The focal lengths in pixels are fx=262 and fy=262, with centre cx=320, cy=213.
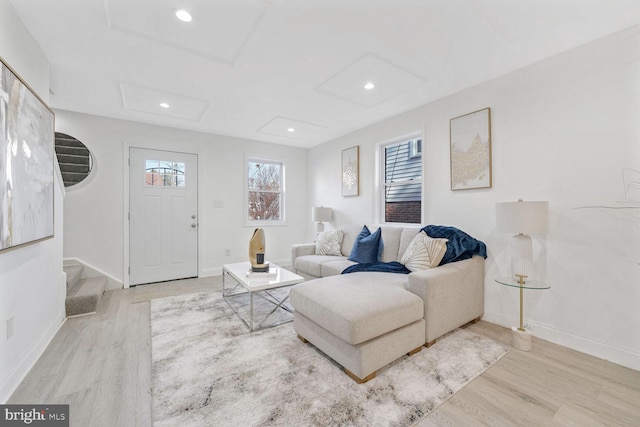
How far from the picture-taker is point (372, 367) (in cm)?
169

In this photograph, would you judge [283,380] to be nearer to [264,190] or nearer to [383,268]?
[383,268]

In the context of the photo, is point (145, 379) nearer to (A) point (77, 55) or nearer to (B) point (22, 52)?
(B) point (22, 52)

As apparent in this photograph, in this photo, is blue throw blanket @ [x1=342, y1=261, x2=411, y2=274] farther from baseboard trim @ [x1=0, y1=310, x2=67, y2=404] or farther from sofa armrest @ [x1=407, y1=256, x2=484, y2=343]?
baseboard trim @ [x1=0, y1=310, x2=67, y2=404]

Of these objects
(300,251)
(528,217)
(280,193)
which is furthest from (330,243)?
(528,217)

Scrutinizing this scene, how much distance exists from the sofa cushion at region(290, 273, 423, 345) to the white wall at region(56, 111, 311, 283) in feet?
9.27

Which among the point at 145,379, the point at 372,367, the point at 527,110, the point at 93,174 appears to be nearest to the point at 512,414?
the point at 372,367

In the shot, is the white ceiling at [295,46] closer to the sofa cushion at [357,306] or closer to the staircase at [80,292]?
the sofa cushion at [357,306]

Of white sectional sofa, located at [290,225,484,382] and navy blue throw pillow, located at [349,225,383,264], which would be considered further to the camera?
navy blue throw pillow, located at [349,225,383,264]

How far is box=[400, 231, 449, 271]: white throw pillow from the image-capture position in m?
2.47

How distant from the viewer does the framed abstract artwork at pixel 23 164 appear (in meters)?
1.47

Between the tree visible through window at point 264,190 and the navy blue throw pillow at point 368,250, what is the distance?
231 centimetres

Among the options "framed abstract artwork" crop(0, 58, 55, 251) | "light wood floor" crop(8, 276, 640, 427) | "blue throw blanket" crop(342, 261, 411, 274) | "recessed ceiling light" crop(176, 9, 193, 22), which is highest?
"recessed ceiling light" crop(176, 9, 193, 22)

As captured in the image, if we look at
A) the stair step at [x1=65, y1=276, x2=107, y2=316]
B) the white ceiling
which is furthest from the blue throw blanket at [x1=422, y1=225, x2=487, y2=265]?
the stair step at [x1=65, y1=276, x2=107, y2=316]

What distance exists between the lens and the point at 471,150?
275cm
